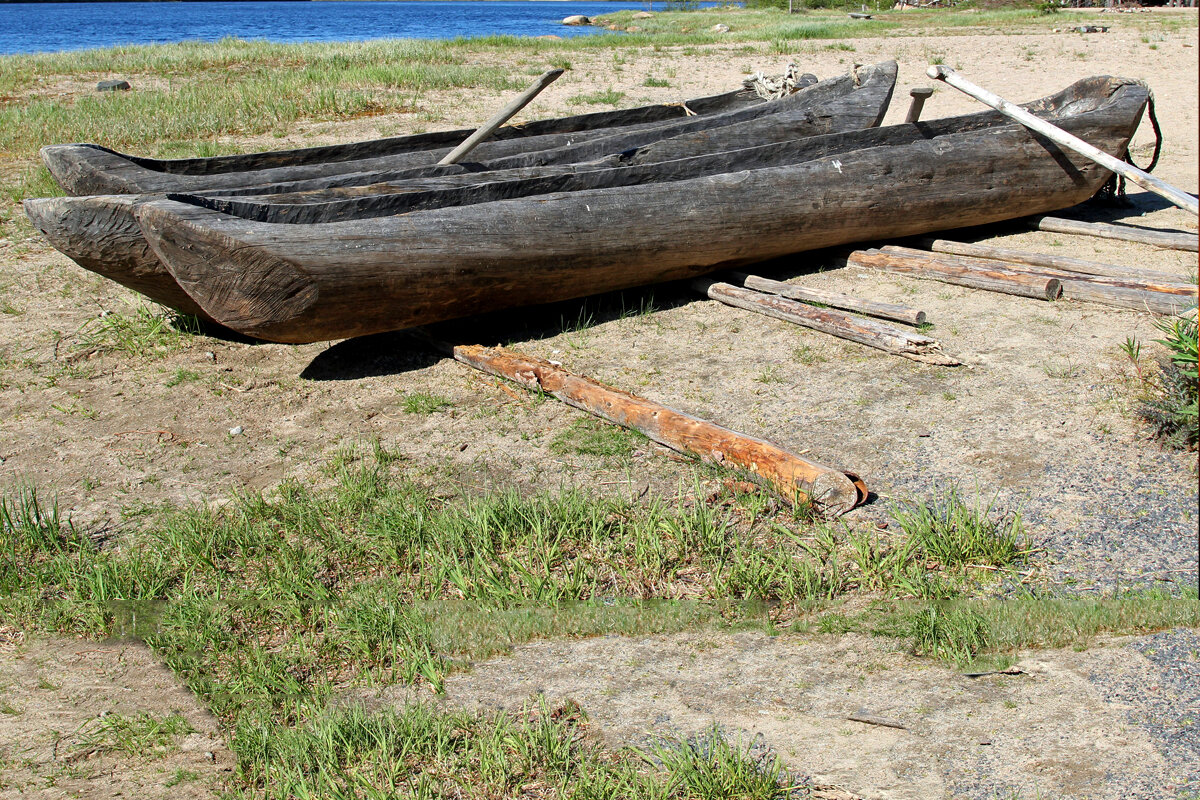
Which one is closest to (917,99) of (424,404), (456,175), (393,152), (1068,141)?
(1068,141)

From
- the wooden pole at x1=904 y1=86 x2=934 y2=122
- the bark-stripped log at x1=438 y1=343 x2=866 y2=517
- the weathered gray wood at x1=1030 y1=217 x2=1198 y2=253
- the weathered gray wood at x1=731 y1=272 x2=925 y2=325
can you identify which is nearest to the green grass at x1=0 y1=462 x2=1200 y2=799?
the bark-stripped log at x1=438 y1=343 x2=866 y2=517

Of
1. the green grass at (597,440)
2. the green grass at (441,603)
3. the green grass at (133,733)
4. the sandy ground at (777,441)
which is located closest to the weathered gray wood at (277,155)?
the sandy ground at (777,441)

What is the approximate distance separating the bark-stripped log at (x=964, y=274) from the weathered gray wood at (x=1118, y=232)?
1.44 metres

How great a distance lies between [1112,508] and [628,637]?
1783 millimetres

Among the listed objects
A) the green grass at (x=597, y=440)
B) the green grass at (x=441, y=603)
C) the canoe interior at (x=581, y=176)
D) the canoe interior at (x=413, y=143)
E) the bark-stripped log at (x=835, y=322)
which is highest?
the canoe interior at (x=413, y=143)

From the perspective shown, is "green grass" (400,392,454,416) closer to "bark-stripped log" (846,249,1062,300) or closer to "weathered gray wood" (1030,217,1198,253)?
"bark-stripped log" (846,249,1062,300)

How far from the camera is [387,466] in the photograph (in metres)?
3.99

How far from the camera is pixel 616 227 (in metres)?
5.09

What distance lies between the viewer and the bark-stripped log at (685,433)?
3.45 m

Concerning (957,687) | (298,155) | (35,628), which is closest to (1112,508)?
(957,687)

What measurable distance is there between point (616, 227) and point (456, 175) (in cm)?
138

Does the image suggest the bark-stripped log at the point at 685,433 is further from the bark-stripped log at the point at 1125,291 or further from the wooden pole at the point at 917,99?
the wooden pole at the point at 917,99

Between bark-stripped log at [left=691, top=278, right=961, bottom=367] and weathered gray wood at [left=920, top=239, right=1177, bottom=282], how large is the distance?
64.1 inches

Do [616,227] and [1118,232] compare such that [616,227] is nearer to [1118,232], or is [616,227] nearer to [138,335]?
[138,335]
